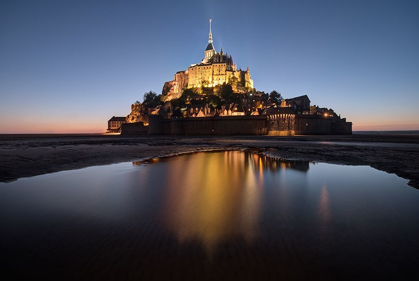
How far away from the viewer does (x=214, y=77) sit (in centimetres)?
8694

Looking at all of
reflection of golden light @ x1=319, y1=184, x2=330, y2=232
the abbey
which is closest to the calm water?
reflection of golden light @ x1=319, y1=184, x2=330, y2=232

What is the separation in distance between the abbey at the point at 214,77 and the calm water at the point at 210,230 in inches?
3061

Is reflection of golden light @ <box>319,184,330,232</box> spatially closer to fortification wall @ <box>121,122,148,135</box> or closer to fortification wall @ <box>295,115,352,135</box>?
fortification wall @ <box>295,115,352,135</box>

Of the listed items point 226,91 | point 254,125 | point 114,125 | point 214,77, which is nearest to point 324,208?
point 254,125

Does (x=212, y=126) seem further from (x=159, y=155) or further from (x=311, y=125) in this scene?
(x=159, y=155)

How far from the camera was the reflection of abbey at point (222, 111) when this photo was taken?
1718 inches

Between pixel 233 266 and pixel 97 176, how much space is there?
584 cm

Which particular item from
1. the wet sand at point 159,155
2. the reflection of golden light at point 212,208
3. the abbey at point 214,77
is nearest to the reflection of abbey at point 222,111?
the abbey at point 214,77

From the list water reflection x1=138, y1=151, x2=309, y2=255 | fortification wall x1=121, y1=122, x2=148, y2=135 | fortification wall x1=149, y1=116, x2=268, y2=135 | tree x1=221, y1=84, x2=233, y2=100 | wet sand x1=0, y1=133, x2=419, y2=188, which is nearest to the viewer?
water reflection x1=138, y1=151, x2=309, y2=255

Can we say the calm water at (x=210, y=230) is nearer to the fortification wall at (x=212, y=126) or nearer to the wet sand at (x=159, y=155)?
the wet sand at (x=159, y=155)

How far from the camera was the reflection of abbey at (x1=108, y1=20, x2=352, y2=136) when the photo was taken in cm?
4362

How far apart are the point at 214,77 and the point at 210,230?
88.7m

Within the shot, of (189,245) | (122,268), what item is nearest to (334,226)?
(189,245)

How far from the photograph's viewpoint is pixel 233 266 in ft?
6.71
